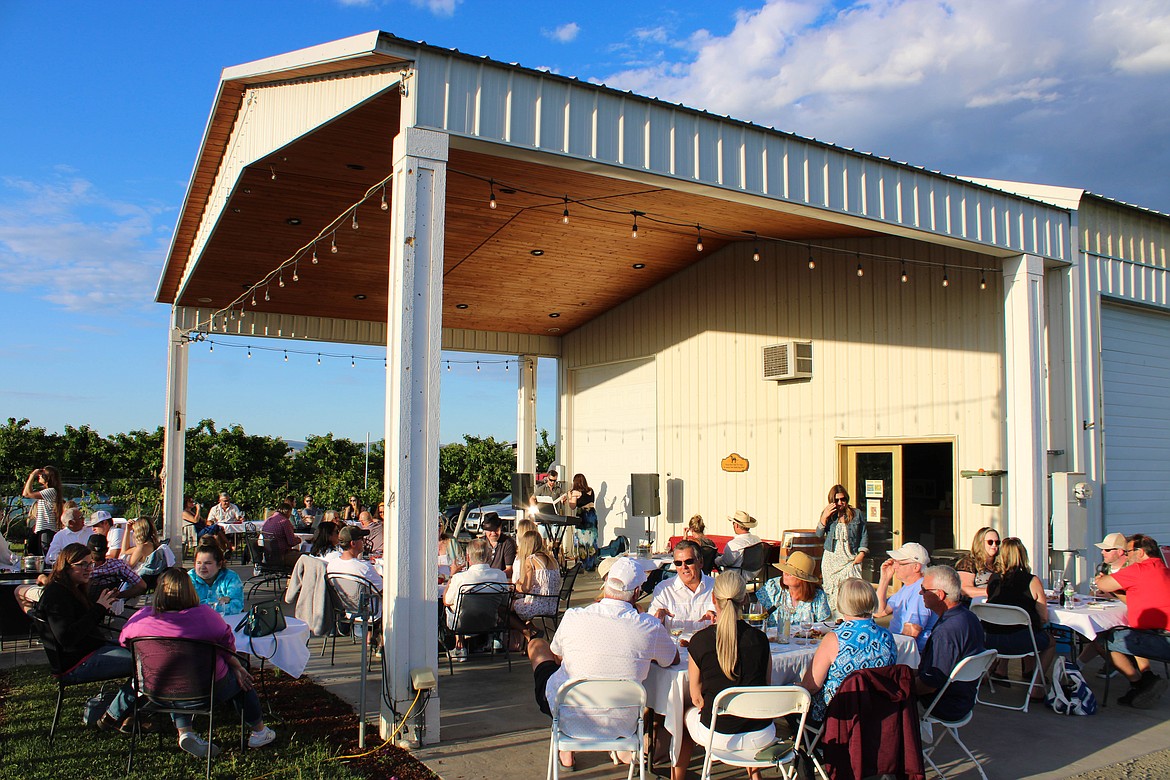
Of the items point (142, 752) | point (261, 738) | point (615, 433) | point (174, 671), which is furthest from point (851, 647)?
point (615, 433)

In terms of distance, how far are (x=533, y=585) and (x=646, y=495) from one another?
6.18 metres

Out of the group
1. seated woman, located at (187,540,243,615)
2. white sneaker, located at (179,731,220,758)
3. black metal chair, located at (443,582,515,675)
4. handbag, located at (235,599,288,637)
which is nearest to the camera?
white sneaker, located at (179,731,220,758)

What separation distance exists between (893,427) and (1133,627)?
173 inches

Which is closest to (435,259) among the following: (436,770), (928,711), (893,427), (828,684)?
(436,770)

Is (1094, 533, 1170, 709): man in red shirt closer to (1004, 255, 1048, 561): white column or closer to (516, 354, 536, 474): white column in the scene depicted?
(1004, 255, 1048, 561): white column

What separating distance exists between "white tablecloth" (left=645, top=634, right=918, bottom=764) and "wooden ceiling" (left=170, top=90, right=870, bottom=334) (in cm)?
383

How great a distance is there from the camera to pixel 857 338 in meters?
10.3

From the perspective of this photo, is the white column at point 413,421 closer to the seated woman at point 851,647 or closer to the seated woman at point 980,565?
the seated woman at point 851,647

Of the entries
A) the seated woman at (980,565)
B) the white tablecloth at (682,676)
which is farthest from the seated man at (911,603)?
the seated woman at (980,565)

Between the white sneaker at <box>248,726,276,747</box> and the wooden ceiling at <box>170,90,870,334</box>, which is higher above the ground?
the wooden ceiling at <box>170,90,870,334</box>

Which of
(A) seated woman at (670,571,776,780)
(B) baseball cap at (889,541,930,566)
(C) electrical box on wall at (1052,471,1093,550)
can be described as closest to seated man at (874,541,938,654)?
(B) baseball cap at (889,541,930,566)

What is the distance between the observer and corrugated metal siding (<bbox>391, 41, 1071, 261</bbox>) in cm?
528

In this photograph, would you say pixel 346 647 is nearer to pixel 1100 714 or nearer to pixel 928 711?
pixel 928 711

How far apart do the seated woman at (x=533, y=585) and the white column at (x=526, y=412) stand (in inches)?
376
